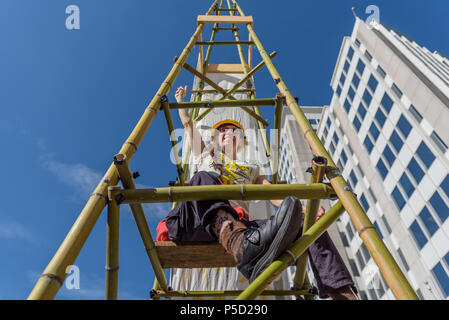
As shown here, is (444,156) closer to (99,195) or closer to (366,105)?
(366,105)

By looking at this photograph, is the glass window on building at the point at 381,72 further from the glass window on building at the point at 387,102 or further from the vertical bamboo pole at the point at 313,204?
the vertical bamboo pole at the point at 313,204

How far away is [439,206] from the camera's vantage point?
14.2 m

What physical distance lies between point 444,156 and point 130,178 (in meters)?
17.7

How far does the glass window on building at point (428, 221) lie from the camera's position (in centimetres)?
1444

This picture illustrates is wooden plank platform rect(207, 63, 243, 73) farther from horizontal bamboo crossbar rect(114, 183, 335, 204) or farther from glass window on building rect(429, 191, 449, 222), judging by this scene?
glass window on building rect(429, 191, 449, 222)

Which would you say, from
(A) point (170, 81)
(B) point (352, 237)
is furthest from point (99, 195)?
(B) point (352, 237)

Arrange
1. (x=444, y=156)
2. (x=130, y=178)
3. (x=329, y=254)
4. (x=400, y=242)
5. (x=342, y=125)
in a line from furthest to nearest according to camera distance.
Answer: (x=342, y=125), (x=400, y=242), (x=444, y=156), (x=329, y=254), (x=130, y=178)

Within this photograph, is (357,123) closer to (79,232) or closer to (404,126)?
(404,126)

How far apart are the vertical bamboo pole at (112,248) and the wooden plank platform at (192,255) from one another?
1.48 ft

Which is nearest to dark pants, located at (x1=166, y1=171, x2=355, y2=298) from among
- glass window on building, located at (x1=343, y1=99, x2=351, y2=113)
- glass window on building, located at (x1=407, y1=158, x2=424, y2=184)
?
glass window on building, located at (x1=407, y1=158, x2=424, y2=184)

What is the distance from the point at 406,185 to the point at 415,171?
1.16 m

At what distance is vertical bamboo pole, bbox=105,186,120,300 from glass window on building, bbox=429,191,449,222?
17.3 metres

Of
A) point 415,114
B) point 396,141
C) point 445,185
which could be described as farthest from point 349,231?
point 415,114

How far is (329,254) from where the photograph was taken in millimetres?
1842
